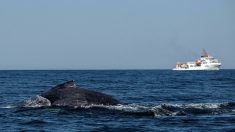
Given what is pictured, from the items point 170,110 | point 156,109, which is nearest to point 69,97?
point 156,109

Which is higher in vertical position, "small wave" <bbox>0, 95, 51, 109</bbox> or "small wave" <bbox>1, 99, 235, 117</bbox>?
"small wave" <bbox>0, 95, 51, 109</bbox>

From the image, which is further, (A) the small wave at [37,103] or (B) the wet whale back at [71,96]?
(A) the small wave at [37,103]

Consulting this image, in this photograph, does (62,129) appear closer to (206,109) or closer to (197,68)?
(206,109)

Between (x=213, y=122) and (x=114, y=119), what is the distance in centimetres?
349

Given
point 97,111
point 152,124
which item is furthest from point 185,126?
point 97,111

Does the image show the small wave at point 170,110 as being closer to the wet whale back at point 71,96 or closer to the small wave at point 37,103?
the wet whale back at point 71,96

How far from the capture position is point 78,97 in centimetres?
2486

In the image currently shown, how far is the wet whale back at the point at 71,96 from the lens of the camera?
24.5 meters

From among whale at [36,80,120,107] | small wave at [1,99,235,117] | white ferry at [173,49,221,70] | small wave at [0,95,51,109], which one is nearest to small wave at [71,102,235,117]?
small wave at [1,99,235,117]

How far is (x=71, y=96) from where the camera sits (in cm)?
2486

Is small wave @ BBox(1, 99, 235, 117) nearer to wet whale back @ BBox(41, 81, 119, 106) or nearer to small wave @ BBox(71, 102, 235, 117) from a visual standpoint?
small wave @ BBox(71, 102, 235, 117)

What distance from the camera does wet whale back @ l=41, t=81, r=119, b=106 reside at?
80.5 feet

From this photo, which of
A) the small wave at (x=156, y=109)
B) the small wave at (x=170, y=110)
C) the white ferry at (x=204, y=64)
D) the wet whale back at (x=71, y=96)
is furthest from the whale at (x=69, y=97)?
the white ferry at (x=204, y=64)

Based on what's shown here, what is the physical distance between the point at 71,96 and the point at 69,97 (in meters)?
0.13
